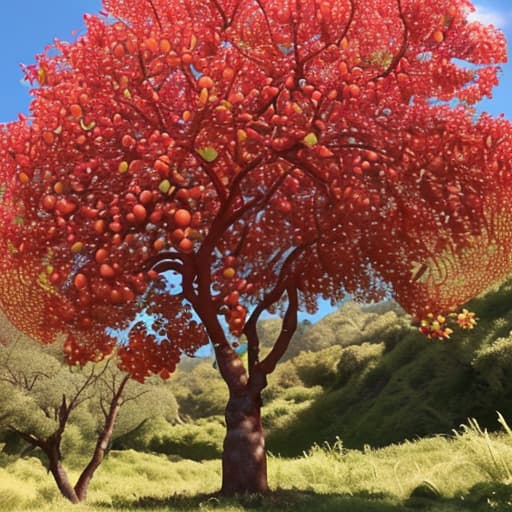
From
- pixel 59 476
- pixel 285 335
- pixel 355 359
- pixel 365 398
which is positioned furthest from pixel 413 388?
pixel 285 335

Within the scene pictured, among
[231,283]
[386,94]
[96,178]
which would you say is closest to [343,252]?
[231,283]

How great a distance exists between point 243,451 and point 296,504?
1.24 metres

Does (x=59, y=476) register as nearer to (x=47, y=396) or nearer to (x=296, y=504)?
(x=47, y=396)

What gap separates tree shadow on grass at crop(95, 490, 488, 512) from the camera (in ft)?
32.5

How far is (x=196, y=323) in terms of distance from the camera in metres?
12.8

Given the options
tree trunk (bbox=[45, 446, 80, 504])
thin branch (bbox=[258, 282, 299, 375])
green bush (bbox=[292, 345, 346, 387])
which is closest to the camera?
thin branch (bbox=[258, 282, 299, 375])

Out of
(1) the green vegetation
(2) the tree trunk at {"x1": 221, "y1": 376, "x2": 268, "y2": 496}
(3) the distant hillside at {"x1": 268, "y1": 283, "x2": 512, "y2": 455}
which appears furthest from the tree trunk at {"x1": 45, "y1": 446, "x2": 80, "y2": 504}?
(3) the distant hillside at {"x1": 268, "y1": 283, "x2": 512, "y2": 455}

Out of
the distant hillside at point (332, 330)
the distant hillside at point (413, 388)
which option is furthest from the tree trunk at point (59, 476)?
the distant hillside at point (332, 330)

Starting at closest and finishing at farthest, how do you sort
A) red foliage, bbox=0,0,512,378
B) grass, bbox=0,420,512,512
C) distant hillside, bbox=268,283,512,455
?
red foliage, bbox=0,0,512,378
grass, bbox=0,420,512,512
distant hillside, bbox=268,283,512,455

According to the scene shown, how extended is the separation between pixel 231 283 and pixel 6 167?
4001 millimetres

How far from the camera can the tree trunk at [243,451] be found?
35.5ft

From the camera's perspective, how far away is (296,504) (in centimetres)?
1034

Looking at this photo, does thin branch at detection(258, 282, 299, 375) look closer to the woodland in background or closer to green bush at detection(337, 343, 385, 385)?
the woodland in background

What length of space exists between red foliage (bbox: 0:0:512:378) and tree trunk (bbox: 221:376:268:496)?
69.8 inches
